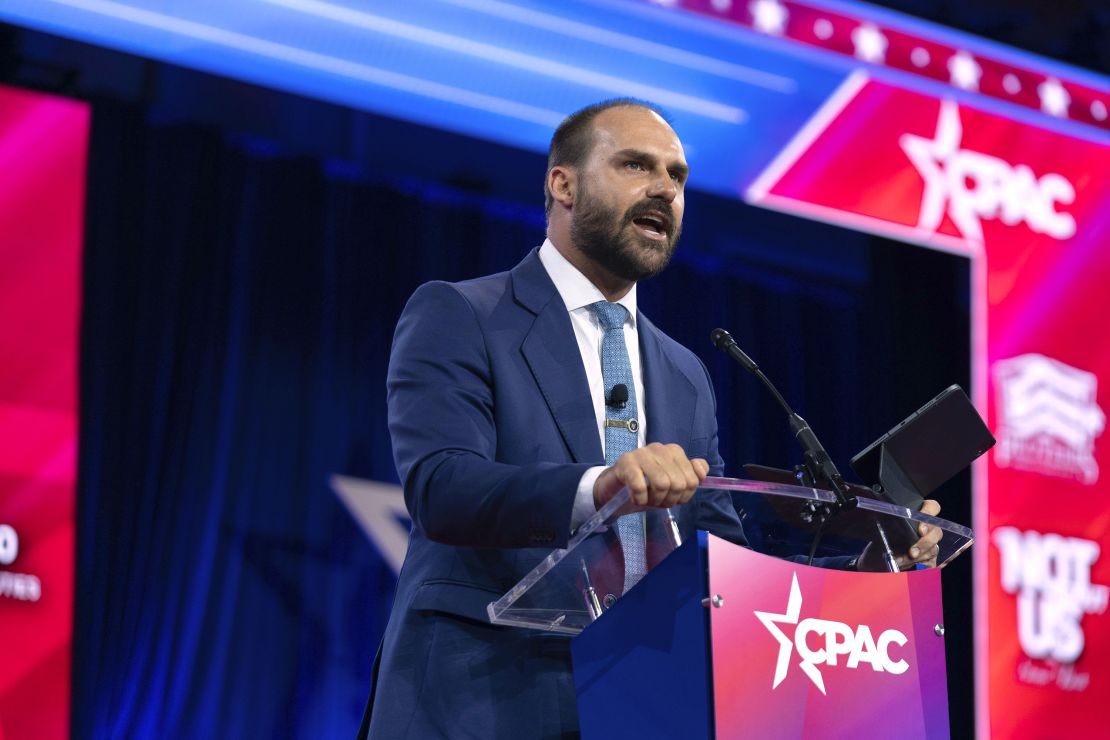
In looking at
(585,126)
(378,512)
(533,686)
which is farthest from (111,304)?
(533,686)

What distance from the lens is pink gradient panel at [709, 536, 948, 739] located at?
129 cm

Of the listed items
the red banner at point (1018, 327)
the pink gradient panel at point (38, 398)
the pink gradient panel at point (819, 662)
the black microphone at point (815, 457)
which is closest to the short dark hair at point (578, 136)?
the black microphone at point (815, 457)

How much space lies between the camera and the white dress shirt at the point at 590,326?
1804 millimetres

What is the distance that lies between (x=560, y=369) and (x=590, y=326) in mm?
159

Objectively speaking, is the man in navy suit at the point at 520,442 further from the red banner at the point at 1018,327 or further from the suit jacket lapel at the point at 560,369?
the red banner at the point at 1018,327

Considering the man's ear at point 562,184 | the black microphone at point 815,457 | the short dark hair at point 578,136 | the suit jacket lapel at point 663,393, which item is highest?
the short dark hair at point 578,136

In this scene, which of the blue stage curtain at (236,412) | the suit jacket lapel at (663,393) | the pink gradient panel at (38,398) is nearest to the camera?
the suit jacket lapel at (663,393)

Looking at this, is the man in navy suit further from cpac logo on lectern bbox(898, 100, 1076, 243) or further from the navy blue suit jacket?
cpac logo on lectern bbox(898, 100, 1076, 243)

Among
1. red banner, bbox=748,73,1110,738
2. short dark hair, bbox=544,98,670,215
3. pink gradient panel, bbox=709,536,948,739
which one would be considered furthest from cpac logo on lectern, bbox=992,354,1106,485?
pink gradient panel, bbox=709,536,948,739

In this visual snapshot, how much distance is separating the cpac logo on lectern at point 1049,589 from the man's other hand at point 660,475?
3.75 metres

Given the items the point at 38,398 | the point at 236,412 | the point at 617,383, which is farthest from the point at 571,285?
the point at 236,412

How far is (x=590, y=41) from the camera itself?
454 cm

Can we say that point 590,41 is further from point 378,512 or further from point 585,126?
point 585,126

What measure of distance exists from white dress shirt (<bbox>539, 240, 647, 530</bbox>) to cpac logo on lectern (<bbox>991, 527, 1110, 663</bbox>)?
3.22 meters
